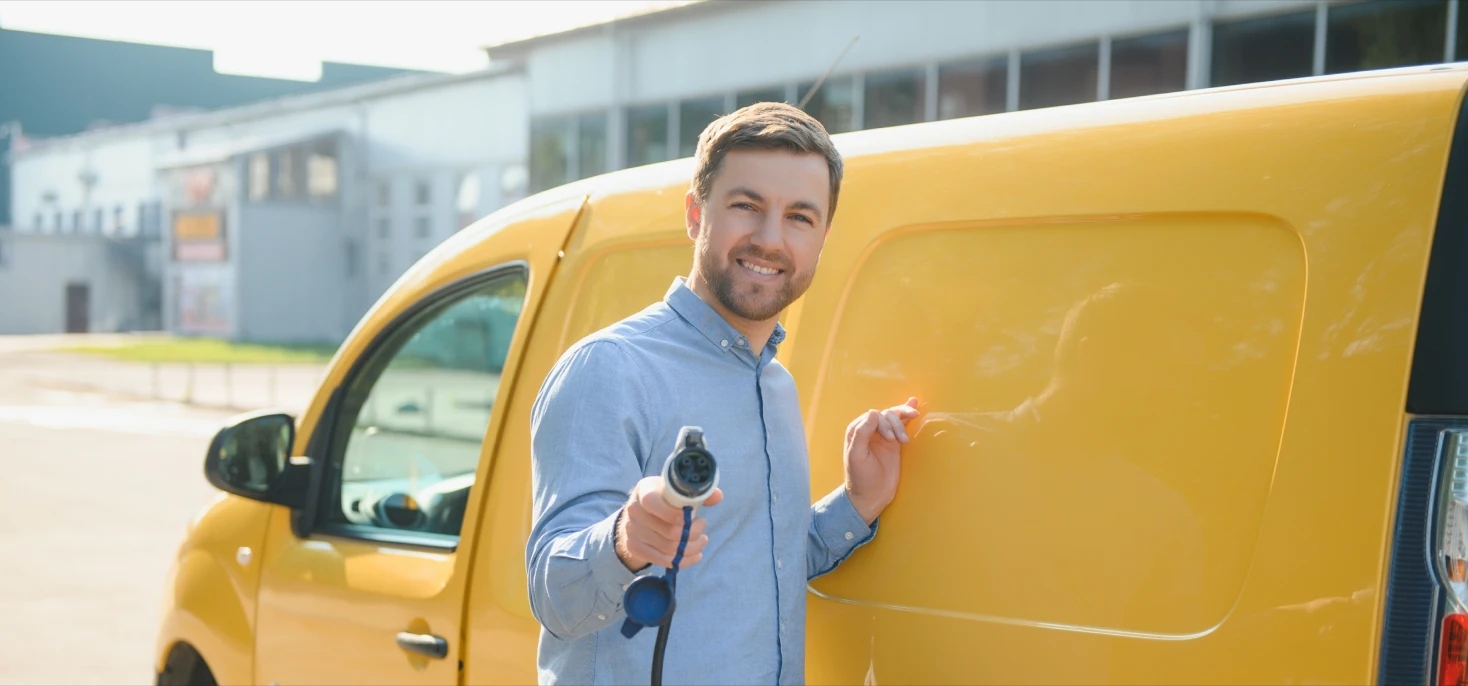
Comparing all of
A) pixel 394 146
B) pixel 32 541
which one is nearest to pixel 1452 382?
pixel 32 541

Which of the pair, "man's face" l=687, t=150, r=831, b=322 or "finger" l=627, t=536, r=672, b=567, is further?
"man's face" l=687, t=150, r=831, b=322

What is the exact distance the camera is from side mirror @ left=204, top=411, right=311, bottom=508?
10.6 feet

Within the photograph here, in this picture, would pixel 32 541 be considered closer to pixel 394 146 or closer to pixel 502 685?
pixel 502 685

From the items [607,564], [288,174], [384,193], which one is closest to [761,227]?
[607,564]

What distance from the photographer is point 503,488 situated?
272 centimetres

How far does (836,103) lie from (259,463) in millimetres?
13581

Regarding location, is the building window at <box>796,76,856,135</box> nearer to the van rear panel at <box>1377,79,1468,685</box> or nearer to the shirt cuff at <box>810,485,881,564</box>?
the shirt cuff at <box>810,485,881,564</box>

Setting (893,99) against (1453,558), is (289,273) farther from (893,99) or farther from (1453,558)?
(1453,558)

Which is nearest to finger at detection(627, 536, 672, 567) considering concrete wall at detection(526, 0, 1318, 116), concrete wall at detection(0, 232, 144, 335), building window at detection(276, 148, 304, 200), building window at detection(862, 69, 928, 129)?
concrete wall at detection(526, 0, 1318, 116)

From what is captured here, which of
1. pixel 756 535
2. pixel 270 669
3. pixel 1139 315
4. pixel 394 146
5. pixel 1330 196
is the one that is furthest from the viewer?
pixel 394 146

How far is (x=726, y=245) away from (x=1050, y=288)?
48 cm

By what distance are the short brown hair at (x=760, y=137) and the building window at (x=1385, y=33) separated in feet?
32.8

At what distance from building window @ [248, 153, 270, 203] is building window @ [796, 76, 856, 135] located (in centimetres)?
3342

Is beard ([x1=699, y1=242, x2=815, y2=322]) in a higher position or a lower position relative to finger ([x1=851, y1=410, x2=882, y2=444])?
higher
